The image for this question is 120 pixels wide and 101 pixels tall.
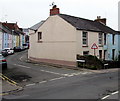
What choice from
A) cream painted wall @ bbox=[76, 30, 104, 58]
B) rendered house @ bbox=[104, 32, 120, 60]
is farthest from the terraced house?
cream painted wall @ bbox=[76, 30, 104, 58]

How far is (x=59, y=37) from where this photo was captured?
2367cm

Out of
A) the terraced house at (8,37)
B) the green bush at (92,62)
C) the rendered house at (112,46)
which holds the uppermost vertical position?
the terraced house at (8,37)

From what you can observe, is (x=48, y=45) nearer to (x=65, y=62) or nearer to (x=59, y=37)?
(x=59, y=37)

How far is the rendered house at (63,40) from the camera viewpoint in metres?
21.9

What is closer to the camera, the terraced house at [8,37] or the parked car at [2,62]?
the parked car at [2,62]

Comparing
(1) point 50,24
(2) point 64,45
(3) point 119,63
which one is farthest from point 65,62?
(3) point 119,63

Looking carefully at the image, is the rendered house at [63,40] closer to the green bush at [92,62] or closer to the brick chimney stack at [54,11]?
the brick chimney stack at [54,11]

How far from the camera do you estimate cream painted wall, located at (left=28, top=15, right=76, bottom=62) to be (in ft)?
72.1

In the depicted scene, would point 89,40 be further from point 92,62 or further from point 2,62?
point 2,62

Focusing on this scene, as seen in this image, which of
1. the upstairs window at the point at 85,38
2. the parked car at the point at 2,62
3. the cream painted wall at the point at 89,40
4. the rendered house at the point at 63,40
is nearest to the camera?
the parked car at the point at 2,62

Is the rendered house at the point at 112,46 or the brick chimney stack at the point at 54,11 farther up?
the brick chimney stack at the point at 54,11

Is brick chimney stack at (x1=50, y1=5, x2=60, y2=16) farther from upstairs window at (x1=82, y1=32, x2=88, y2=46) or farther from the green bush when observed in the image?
the green bush

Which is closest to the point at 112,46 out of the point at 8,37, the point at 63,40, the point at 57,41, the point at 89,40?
the point at 89,40

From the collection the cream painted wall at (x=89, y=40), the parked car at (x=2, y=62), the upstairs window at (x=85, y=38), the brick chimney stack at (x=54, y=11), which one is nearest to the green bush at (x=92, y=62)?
the cream painted wall at (x=89, y=40)
